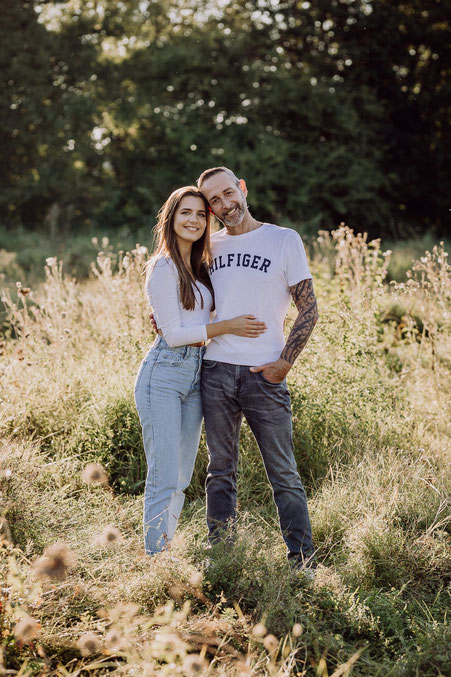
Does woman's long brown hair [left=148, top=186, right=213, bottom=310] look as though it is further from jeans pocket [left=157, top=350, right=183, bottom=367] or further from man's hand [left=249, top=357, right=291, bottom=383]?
man's hand [left=249, top=357, right=291, bottom=383]

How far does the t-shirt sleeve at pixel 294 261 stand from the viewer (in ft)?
10.7

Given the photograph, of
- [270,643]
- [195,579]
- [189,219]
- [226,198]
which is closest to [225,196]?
[226,198]

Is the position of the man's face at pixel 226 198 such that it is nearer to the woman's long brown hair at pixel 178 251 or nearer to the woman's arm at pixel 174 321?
the woman's long brown hair at pixel 178 251

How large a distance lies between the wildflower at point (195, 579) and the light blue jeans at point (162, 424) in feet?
1.09

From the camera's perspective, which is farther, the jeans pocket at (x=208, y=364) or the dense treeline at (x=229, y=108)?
the dense treeline at (x=229, y=108)

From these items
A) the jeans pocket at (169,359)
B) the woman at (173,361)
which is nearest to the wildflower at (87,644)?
the woman at (173,361)

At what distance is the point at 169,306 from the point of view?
10.5ft

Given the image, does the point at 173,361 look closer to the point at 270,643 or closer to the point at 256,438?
the point at 256,438

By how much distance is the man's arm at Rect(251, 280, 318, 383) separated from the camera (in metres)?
3.24

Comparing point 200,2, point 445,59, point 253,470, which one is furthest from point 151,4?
point 253,470

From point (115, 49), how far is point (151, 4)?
64.5 inches

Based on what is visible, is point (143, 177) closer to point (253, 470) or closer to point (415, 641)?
point (253, 470)

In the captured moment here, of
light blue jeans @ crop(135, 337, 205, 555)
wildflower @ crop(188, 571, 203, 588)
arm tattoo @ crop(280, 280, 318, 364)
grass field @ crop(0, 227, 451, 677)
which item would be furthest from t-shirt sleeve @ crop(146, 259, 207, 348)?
wildflower @ crop(188, 571, 203, 588)

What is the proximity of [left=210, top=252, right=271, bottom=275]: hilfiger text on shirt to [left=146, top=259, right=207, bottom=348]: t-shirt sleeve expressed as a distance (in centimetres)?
31
